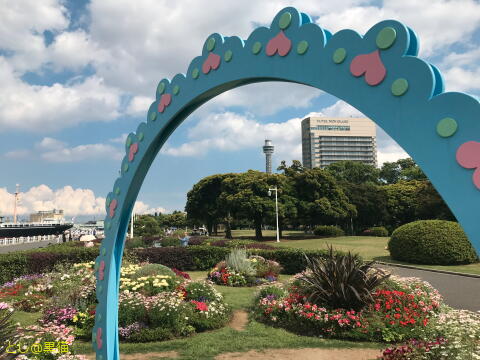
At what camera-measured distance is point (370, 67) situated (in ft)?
7.16

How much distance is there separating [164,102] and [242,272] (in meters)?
10.2

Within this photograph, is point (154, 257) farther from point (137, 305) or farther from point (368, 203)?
point (368, 203)

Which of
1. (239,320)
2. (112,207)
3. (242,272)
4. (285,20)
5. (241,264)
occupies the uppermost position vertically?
(285,20)

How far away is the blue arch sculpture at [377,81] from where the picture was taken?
5.88 feet

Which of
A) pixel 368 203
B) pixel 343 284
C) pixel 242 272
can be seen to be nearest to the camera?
pixel 343 284

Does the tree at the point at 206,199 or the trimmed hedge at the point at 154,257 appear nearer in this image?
the trimmed hedge at the point at 154,257

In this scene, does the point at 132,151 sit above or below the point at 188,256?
above

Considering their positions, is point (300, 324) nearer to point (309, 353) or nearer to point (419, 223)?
point (309, 353)

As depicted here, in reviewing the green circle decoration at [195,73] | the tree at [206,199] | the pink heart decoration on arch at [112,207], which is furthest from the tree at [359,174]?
the green circle decoration at [195,73]

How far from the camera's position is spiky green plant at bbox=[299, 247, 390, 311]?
7723 mm

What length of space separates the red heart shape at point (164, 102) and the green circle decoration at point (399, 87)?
8.79ft

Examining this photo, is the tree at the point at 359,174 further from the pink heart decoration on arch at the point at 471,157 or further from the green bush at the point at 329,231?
the pink heart decoration on arch at the point at 471,157

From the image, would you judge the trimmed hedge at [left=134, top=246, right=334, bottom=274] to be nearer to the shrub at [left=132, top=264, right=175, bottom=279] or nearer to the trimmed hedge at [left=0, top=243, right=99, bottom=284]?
the trimmed hedge at [left=0, top=243, right=99, bottom=284]

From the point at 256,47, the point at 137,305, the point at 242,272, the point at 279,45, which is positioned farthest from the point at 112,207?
the point at 242,272
